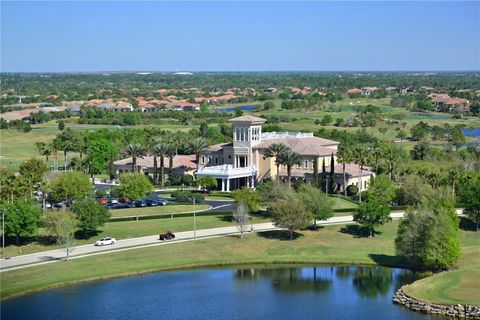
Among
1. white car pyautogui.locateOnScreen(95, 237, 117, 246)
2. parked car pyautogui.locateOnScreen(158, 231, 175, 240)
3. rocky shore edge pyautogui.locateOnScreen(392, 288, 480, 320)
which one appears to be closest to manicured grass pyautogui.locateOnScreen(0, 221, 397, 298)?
parked car pyautogui.locateOnScreen(158, 231, 175, 240)

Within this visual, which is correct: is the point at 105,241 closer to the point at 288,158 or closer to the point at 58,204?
the point at 58,204

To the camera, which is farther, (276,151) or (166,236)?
(276,151)

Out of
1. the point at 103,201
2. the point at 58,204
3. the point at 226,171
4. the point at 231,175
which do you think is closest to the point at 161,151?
the point at 226,171

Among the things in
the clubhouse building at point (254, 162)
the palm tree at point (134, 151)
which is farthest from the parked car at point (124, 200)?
the palm tree at point (134, 151)

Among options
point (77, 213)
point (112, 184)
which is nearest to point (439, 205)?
point (77, 213)

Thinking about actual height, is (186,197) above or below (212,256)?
above

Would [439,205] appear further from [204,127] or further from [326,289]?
[204,127]

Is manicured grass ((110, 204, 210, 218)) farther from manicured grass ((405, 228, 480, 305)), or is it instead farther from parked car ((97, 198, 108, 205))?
manicured grass ((405, 228, 480, 305))
